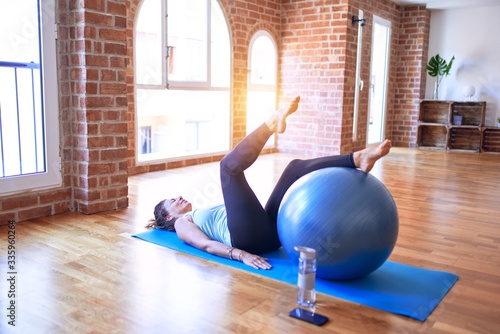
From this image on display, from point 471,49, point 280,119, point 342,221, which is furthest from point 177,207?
point 471,49

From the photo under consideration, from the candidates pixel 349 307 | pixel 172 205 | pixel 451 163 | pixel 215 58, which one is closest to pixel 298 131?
pixel 215 58

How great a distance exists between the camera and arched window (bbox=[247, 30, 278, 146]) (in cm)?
687

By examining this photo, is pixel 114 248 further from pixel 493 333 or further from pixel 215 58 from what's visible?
pixel 215 58

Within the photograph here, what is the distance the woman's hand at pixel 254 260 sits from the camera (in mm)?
2525

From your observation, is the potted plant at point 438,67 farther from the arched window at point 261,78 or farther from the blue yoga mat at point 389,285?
the blue yoga mat at point 389,285

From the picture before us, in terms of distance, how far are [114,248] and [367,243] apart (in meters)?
1.47

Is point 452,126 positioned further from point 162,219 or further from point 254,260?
point 254,260

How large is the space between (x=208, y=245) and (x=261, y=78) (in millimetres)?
4687

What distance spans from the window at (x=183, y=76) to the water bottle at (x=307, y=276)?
144 inches

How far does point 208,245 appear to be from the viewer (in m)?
2.72

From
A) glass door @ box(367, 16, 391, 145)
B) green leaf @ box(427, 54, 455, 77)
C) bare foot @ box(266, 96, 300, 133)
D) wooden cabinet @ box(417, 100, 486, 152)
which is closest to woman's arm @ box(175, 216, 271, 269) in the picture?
bare foot @ box(266, 96, 300, 133)

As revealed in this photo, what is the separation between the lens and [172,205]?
3.10 meters

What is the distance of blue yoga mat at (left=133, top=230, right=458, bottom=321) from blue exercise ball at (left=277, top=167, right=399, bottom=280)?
0.25 ft

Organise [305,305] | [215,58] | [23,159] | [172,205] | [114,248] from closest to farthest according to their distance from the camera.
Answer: [305,305] < [114,248] < [172,205] < [23,159] < [215,58]
